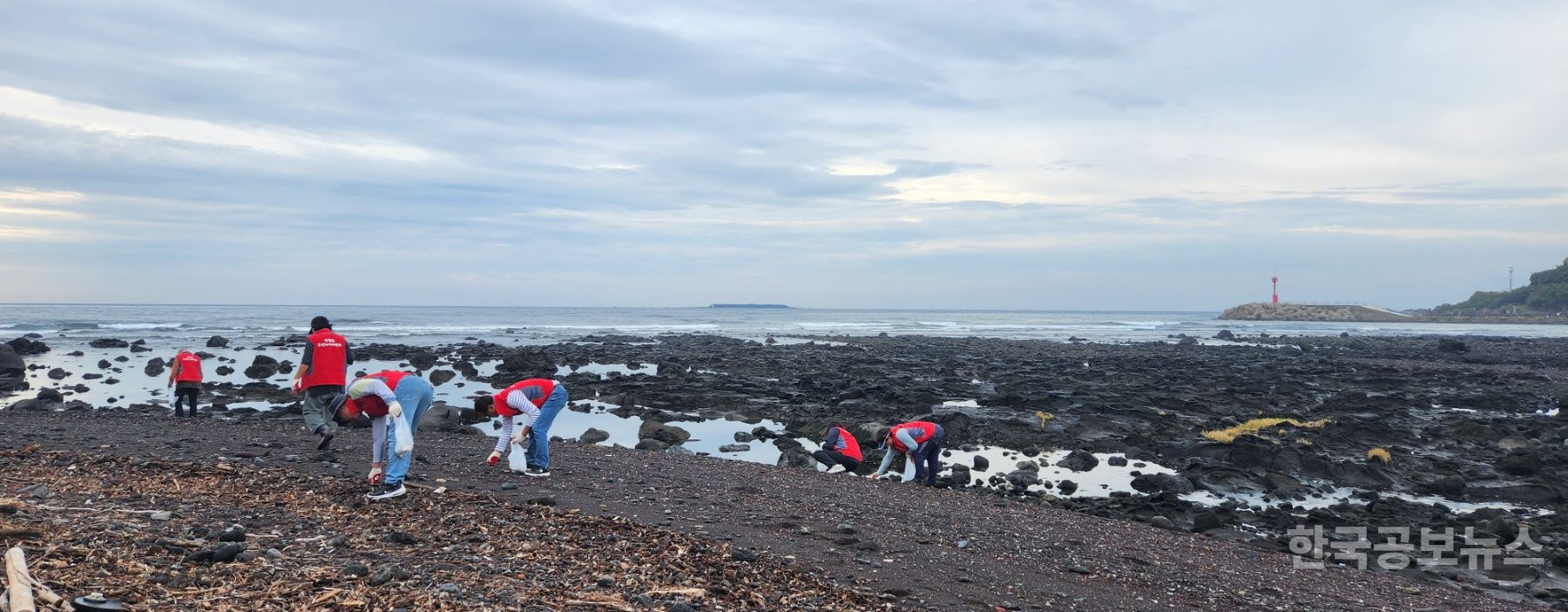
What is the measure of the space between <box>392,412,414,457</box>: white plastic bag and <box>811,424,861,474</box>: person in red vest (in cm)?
669

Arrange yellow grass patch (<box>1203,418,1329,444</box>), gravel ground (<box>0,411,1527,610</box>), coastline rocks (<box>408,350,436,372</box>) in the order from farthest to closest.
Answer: coastline rocks (<box>408,350,436,372</box>)
yellow grass patch (<box>1203,418,1329,444</box>)
gravel ground (<box>0,411,1527,610</box>)

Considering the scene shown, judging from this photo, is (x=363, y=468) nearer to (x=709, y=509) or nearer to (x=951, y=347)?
(x=709, y=509)

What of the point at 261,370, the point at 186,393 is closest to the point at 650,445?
the point at 186,393

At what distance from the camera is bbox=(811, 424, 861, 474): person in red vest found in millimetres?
13906

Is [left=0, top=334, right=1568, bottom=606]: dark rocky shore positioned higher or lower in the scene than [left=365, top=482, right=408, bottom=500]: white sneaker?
lower

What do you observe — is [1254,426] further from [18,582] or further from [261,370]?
[261,370]

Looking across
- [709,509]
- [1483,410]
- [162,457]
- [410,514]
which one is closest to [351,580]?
[410,514]

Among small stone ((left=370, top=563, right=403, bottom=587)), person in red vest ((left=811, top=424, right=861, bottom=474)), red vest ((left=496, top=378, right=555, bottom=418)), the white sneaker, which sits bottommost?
person in red vest ((left=811, top=424, right=861, bottom=474))

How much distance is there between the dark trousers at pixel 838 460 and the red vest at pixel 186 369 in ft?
42.1

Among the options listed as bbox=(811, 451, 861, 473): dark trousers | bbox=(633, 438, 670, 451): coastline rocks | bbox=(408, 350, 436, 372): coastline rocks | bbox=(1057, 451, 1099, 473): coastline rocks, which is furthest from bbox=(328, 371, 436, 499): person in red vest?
bbox=(408, 350, 436, 372): coastline rocks

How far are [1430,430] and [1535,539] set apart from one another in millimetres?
10016

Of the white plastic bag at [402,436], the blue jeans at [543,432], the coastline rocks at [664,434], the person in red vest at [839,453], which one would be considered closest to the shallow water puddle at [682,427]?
the coastline rocks at [664,434]

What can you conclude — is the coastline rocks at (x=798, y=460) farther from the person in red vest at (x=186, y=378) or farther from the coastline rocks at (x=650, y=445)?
the person in red vest at (x=186, y=378)

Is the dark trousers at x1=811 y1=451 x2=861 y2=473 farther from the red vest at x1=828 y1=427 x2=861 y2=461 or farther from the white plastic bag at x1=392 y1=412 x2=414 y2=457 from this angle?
the white plastic bag at x1=392 y1=412 x2=414 y2=457
